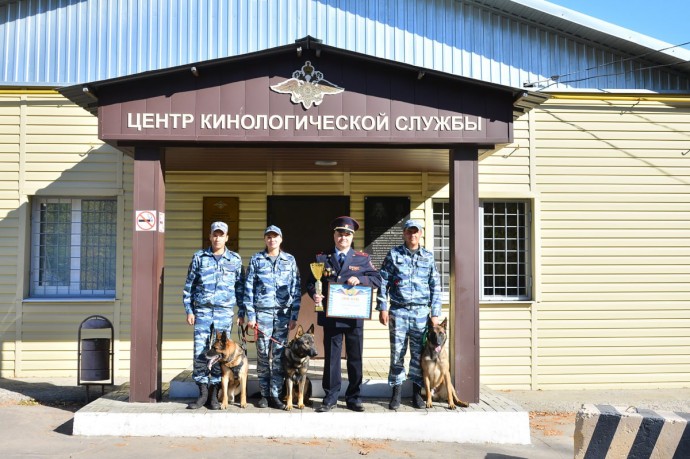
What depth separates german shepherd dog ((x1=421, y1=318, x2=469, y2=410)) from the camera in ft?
23.4

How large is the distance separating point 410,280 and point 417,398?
1.27 metres

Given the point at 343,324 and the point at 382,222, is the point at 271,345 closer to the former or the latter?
the point at 343,324

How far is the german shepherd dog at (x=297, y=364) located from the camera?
699cm

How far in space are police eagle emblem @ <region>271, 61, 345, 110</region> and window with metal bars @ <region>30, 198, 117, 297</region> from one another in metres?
4.34

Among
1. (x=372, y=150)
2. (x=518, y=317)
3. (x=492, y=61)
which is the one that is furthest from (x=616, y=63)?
(x=372, y=150)

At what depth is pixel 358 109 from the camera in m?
7.47

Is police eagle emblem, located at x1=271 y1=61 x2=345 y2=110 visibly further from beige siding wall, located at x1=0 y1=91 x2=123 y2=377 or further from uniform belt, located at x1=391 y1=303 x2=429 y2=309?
beige siding wall, located at x1=0 y1=91 x2=123 y2=377

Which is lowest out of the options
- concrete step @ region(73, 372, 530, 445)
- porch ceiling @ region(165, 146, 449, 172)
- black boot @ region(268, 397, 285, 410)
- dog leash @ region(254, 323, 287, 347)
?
concrete step @ region(73, 372, 530, 445)

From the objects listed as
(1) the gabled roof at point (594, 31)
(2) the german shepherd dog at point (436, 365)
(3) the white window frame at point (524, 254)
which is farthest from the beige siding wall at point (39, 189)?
(1) the gabled roof at point (594, 31)

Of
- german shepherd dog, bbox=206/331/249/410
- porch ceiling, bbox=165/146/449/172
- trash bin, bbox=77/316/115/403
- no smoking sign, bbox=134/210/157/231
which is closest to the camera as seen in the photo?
german shepherd dog, bbox=206/331/249/410

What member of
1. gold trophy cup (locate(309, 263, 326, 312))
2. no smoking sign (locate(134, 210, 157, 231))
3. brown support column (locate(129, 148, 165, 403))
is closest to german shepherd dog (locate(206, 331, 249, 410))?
brown support column (locate(129, 148, 165, 403))

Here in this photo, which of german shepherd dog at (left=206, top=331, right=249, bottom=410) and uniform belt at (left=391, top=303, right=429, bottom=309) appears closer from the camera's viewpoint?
german shepherd dog at (left=206, top=331, right=249, bottom=410)

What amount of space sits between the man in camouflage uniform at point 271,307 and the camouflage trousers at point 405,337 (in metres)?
1.09

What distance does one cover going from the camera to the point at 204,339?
23.9ft
